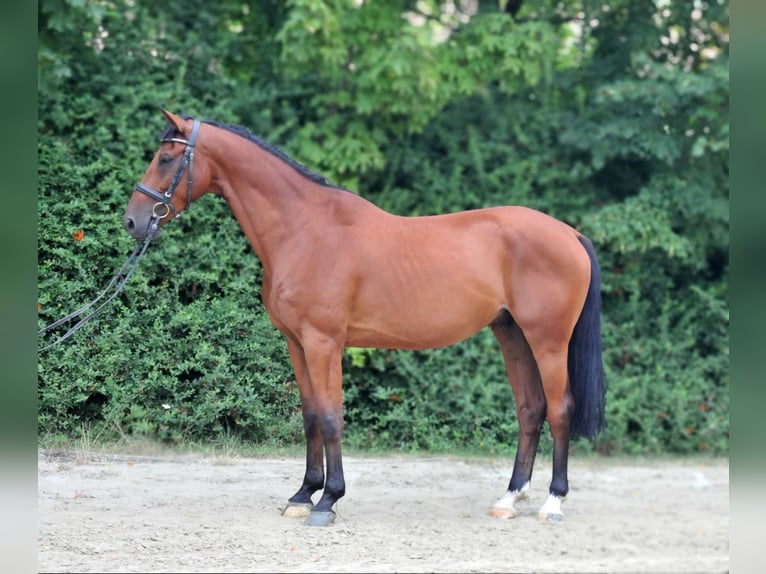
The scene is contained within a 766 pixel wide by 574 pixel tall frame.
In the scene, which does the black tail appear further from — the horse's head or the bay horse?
the horse's head

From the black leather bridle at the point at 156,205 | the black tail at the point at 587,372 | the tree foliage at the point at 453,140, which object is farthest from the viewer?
the tree foliage at the point at 453,140

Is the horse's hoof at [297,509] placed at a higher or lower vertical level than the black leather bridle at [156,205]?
lower

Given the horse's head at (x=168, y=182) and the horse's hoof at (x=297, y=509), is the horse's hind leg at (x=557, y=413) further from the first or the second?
the horse's head at (x=168, y=182)

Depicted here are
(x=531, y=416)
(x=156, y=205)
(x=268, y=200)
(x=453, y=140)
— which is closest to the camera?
(x=156, y=205)

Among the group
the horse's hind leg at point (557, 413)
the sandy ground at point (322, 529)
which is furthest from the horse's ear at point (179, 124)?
the horse's hind leg at point (557, 413)

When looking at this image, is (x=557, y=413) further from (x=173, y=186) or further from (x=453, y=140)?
(x=453, y=140)

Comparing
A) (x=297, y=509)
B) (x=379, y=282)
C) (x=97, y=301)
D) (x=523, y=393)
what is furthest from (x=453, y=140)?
(x=297, y=509)

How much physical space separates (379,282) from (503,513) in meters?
1.38

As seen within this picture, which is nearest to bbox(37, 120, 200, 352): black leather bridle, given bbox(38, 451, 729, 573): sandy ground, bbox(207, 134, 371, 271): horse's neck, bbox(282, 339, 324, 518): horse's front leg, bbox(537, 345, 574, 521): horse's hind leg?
bbox(207, 134, 371, 271): horse's neck

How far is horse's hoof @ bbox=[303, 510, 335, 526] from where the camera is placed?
3783 mm

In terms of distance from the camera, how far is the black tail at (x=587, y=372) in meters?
4.28

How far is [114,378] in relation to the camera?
3.66 meters

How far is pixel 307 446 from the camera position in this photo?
3965 millimetres

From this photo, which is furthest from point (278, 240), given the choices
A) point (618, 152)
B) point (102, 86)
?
point (618, 152)
